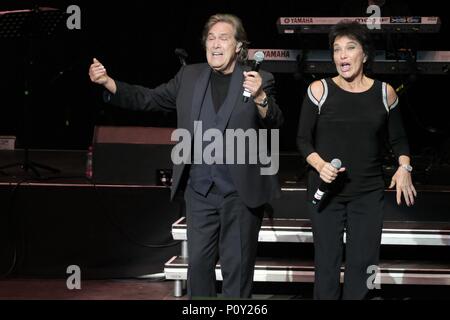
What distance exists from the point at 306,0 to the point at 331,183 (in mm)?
4747

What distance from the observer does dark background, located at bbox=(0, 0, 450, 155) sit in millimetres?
7785

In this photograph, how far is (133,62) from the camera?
824cm

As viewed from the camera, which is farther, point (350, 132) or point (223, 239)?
point (350, 132)

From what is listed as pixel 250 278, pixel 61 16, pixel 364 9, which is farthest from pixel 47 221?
pixel 364 9

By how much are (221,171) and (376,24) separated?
2.48 m

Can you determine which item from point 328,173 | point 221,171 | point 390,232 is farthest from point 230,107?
point 390,232

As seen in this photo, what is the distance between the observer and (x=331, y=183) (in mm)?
3391

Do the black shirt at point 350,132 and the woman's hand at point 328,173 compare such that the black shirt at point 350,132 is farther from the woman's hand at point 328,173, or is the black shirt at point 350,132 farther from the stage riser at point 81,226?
the stage riser at point 81,226

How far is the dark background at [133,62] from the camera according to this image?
7.79 meters

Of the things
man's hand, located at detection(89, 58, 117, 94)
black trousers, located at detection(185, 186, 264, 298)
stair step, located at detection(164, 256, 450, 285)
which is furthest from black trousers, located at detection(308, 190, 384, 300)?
man's hand, located at detection(89, 58, 117, 94)

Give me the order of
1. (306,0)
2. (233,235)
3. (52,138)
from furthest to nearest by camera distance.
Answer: (52,138) → (306,0) → (233,235)

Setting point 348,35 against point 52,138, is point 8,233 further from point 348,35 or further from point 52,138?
point 52,138

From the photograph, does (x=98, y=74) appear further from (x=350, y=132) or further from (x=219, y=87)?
(x=350, y=132)

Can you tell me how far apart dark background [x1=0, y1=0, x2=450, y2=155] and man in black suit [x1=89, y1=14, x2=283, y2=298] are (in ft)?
14.8
